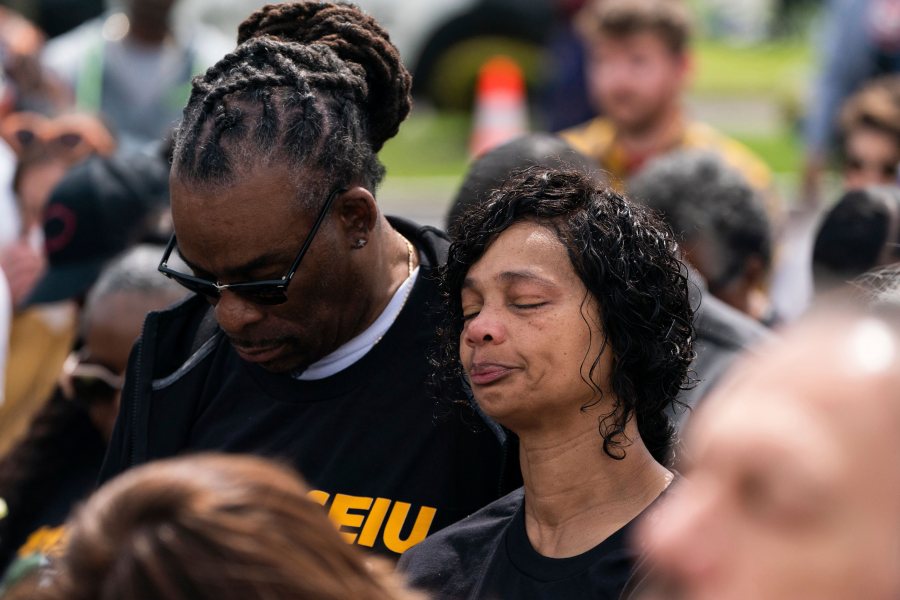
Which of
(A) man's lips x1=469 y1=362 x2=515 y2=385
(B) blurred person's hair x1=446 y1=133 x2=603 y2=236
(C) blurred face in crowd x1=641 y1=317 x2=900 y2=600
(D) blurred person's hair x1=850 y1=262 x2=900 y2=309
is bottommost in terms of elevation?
(B) blurred person's hair x1=446 y1=133 x2=603 y2=236

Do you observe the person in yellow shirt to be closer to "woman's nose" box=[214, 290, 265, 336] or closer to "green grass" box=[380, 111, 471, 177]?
"woman's nose" box=[214, 290, 265, 336]

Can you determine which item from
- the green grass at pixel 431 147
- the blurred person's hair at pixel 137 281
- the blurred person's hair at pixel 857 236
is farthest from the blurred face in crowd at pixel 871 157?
the green grass at pixel 431 147

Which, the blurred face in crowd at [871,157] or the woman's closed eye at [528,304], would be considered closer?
the woman's closed eye at [528,304]

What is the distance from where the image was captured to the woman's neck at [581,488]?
6.48 ft

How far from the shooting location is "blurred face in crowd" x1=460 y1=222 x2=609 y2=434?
2.02 meters

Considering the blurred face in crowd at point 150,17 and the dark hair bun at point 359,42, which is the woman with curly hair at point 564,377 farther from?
the blurred face in crowd at point 150,17

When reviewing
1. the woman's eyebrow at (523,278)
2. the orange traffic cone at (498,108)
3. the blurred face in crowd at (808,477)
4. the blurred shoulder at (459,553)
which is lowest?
the orange traffic cone at (498,108)

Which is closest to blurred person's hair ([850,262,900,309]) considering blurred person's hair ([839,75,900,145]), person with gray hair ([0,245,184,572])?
person with gray hair ([0,245,184,572])

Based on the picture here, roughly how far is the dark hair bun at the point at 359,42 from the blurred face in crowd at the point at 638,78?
308cm

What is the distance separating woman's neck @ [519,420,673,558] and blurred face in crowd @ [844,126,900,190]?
9.63 ft

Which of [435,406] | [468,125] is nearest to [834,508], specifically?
[435,406]

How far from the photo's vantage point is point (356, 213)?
2338 millimetres

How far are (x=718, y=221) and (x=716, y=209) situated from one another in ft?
0.13

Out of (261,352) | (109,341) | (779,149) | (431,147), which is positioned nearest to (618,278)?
(261,352)
